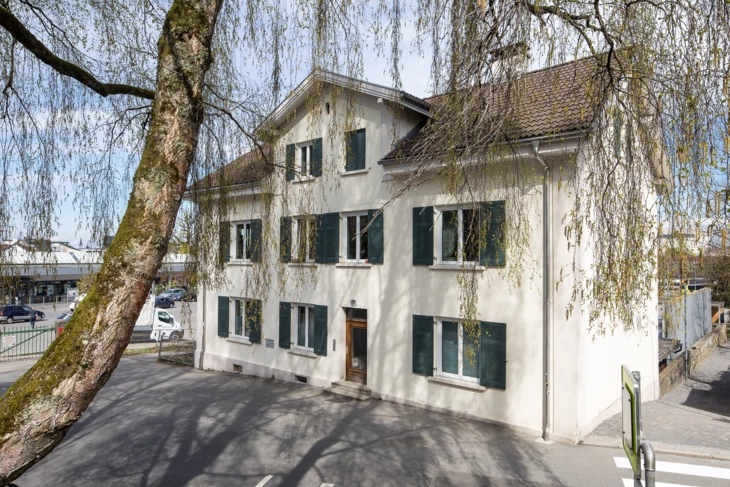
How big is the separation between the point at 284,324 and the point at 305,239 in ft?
28.6

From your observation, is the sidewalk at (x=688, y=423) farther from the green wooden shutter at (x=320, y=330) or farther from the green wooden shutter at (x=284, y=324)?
the green wooden shutter at (x=284, y=324)

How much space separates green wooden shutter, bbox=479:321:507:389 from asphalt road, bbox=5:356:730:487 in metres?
0.95

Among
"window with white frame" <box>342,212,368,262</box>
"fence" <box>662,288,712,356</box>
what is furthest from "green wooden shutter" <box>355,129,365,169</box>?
"fence" <box>662,288,712,356</box>

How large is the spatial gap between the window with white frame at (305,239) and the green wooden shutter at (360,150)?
20.2 feet

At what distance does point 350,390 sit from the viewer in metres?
12.7

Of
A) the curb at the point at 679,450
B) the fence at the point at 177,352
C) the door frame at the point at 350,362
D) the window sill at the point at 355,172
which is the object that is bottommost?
the fence at the point at 177,352

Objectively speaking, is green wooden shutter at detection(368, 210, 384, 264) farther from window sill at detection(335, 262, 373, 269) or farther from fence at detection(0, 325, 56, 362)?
fence at detection(0, 325, 56, 362)

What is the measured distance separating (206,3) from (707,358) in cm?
2230

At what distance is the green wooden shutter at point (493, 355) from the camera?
10031mm

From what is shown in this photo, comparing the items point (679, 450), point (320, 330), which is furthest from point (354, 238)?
point (679, 450)

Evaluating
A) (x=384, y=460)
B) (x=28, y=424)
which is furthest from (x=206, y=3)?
(x=384, y=460)

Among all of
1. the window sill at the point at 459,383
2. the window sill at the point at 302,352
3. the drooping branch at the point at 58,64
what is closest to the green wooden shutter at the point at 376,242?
the window sill at the point at 459,383

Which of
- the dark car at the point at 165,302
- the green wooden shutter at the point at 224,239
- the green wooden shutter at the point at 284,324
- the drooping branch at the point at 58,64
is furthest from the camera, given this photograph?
the dark car at the point at 165,302

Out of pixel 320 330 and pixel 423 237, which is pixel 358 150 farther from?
pixel 320 330
